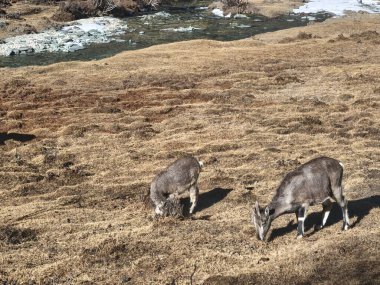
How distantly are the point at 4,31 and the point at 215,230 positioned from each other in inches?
1612

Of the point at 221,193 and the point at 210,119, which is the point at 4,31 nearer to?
the point at 210,119

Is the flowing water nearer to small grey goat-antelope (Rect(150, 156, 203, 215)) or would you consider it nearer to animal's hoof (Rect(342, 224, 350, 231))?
small grey goat-antelope (Rect(150, 156, 203, 215))

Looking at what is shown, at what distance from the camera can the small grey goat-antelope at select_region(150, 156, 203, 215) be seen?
14453 millimetres

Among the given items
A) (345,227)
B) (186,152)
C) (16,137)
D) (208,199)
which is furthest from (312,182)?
(16,137)

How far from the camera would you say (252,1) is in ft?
216

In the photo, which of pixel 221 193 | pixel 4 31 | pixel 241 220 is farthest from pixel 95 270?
pixel 4 31

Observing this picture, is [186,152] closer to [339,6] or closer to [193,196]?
[193,196]

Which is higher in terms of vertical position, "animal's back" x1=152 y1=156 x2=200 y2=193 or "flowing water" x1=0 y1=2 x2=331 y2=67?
"animal's back" x1=152 y1=156 x2=200 y2=193

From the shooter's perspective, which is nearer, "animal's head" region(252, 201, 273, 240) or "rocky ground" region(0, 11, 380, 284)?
"rocky ground" region(0, 11, 380, 284)

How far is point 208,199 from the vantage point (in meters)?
15.9

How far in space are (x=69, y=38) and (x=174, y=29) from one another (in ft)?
35.4

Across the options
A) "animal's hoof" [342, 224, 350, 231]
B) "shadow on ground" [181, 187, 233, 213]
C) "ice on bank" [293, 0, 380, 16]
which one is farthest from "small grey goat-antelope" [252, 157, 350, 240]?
"ice on bank" [293, 0, 380, 16]

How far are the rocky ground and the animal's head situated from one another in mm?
333

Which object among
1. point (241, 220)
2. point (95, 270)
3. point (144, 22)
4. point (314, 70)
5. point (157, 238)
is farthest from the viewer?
point (144, 22)
